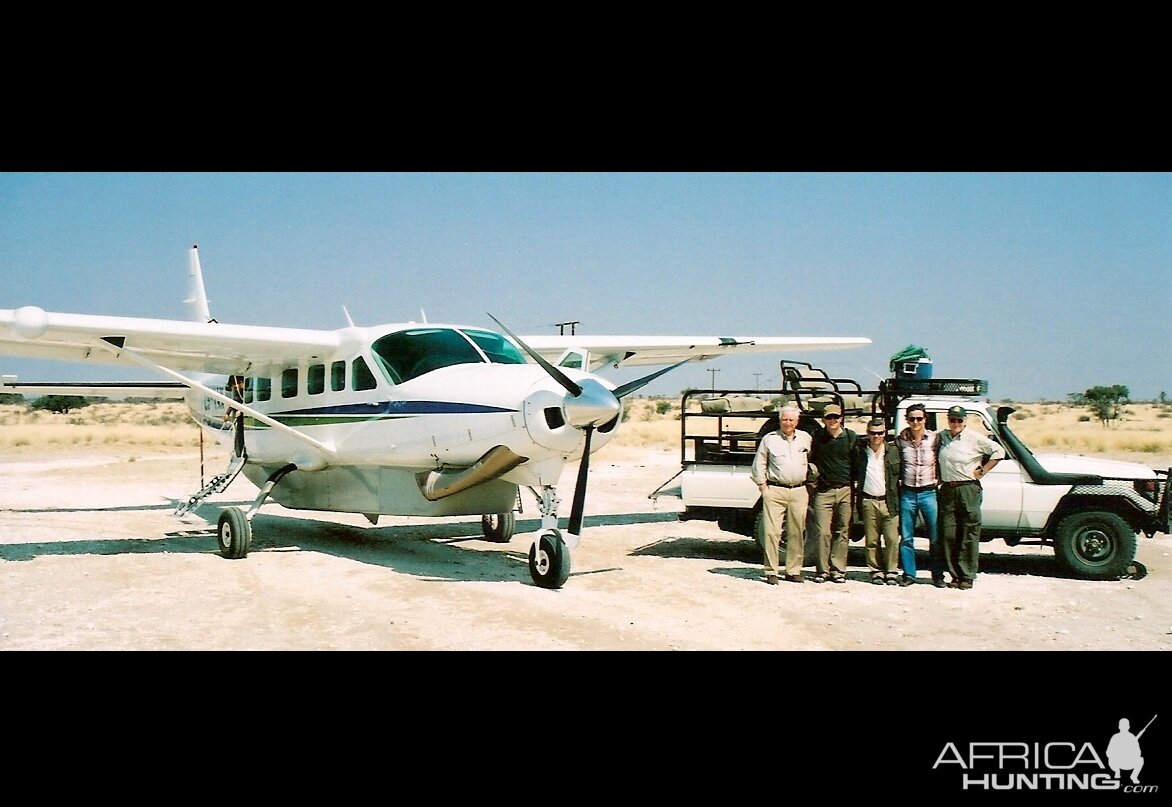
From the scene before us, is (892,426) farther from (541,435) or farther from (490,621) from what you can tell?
(490,621)

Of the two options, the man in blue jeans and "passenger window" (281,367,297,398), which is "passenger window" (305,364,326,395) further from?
the man in blue jeans

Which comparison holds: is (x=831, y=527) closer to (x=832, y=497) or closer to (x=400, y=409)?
(x=832, y=497)

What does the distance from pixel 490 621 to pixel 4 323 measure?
6.59 metres

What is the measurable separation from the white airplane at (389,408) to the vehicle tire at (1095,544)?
4.92 meters

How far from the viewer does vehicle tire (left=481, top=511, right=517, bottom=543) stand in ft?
41.8

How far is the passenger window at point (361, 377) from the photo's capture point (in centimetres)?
1129

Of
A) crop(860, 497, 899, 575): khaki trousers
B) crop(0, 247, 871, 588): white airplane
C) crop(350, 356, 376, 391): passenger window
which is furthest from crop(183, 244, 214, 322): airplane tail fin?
crop(860, 497, 899, 575): khaki trousers

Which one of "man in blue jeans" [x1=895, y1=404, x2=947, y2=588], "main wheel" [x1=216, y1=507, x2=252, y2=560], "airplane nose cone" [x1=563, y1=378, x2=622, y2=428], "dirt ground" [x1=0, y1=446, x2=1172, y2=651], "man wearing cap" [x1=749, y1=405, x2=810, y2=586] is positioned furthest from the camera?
"main wheel" [x1=216, y1=507, x2=252, y2=560]

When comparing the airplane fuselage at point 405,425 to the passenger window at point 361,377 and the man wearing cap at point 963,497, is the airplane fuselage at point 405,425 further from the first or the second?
the man wearing cap at point 963,497

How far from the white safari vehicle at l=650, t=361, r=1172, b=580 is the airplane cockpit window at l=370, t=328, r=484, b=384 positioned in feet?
9.74

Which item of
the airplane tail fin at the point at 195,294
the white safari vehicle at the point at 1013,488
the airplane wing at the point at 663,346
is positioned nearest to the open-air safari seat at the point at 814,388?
the white safari vehicle at the point at 1013,488

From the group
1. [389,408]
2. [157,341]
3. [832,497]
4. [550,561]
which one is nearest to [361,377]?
[389,408]

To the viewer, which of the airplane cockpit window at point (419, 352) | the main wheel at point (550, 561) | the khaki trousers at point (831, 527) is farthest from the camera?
the airplane cockpit window at point (419, 352)

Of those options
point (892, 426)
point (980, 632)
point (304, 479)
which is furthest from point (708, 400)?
point (304, 479)
